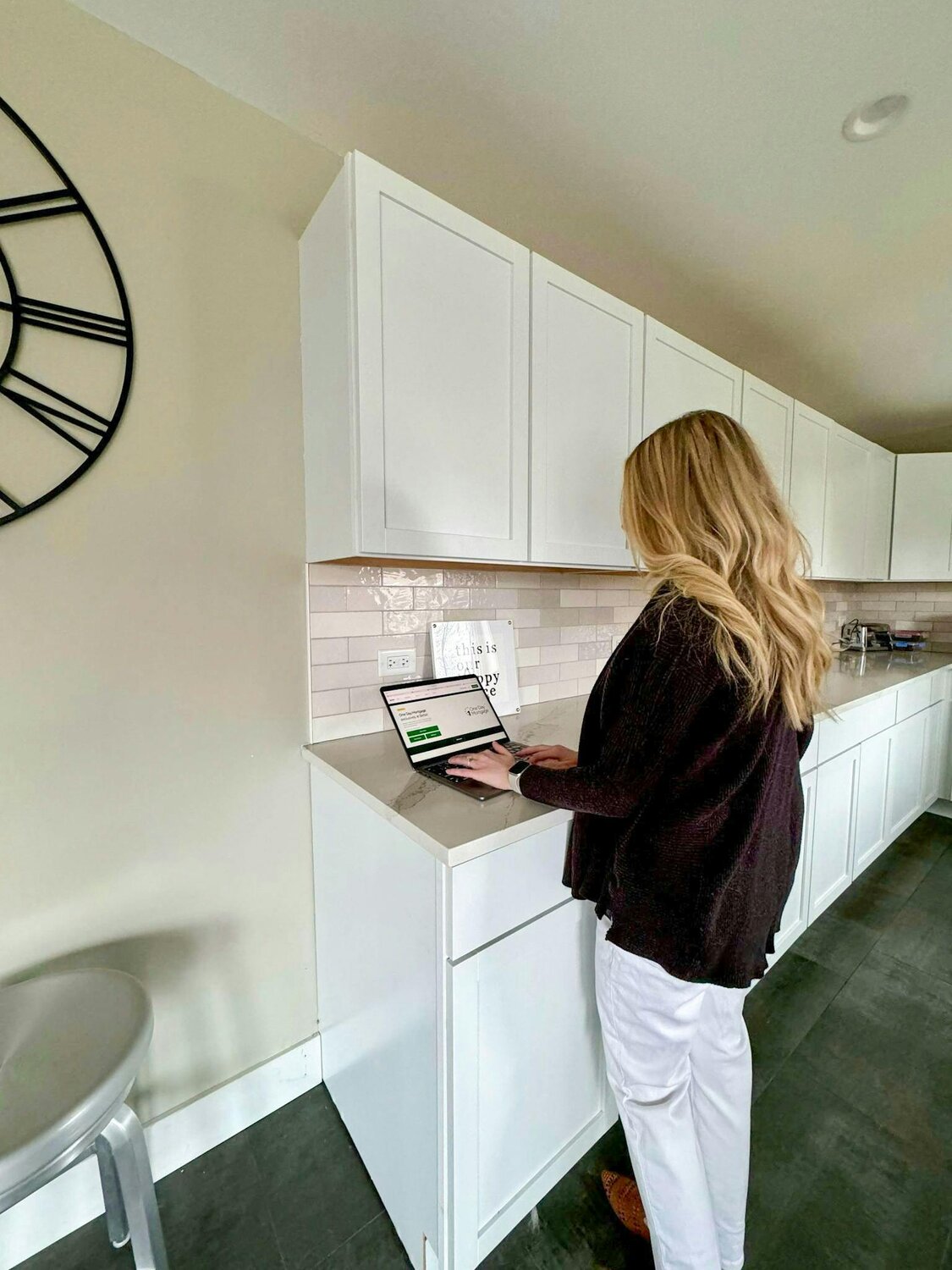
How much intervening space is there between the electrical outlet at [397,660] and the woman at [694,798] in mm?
590

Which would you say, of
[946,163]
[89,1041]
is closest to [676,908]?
[89,1041]

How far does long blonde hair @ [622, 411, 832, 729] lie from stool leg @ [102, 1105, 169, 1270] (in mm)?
1227

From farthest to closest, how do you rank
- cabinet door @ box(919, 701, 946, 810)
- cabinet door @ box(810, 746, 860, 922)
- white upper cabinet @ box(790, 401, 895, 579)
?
cabinet door @ box(919, 701, 946, 810), white upper cabinet @ box(790, 401, 895, 579), cabinet door @ box(810, 746, 860, 922)

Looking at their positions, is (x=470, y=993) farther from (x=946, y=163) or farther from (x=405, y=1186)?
(x=946, y=163)

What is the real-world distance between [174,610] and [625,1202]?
160cm

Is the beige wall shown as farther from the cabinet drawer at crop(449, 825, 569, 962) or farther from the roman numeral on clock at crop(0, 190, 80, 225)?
the cabinet drawer at crop(449, 825, 569, 962)

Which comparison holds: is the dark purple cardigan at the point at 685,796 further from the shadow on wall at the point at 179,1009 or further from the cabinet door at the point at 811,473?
the cabinet door at the point at 811,473

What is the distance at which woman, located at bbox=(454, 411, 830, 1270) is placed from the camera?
2.57ft

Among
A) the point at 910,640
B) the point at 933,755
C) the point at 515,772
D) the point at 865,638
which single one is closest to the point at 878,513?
the point at 865,638

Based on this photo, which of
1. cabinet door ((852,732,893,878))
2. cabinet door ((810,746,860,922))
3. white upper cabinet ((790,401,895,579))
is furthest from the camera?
white upper cabinet ((790,401,895,579))

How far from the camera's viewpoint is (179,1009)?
1.18 meters

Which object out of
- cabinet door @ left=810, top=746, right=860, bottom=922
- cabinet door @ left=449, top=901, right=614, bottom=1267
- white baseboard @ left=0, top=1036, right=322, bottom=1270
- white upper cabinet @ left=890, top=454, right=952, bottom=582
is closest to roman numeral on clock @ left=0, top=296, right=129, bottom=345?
cabinet door @ left=449, top=901, right=614, bottom=1267

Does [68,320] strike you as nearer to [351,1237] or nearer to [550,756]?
[550,756]

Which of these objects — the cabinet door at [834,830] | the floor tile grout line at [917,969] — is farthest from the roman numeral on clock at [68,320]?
the floor tile grout line at [917,969]
